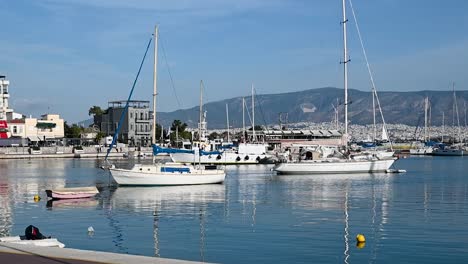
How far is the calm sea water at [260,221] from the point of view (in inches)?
1056

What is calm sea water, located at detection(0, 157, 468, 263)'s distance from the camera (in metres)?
26.8

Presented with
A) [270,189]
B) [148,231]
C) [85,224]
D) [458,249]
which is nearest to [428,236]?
[458,249]

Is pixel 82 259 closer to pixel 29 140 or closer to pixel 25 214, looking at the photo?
pixel 25 214

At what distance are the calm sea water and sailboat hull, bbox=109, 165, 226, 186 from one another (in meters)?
0.98

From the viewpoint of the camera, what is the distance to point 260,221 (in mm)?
36469

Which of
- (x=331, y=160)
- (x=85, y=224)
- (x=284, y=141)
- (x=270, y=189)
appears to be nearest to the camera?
(x=85, y=224)

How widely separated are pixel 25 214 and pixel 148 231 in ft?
35.1

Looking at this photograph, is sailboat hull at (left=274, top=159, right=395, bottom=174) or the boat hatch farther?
sailboat hull at (left=274, top=159, right=395, bottom=174)

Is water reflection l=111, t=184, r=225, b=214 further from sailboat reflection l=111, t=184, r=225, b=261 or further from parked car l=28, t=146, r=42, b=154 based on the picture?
parked car l=28, t=146, r=42, b=154

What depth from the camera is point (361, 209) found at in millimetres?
42469

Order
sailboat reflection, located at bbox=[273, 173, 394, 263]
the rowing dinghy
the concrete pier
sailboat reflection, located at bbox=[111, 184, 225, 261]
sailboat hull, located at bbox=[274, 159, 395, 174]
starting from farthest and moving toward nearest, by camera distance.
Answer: sailboat hull, located at bbox=[274, 159, 395, 174] → sailboat reflection, located at bbox=[111, 184, 225, 261] → sailboat reflection, located at bbox=[273, 173, 394, 263] → the rowing dinghy → the concrete pier

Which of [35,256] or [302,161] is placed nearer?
[35,256]

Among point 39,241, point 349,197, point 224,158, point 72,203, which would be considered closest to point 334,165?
point 349,197

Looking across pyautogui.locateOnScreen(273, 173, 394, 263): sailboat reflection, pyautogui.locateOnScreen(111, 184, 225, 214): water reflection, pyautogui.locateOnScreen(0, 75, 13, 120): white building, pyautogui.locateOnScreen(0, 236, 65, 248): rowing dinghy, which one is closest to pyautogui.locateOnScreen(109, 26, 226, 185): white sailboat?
pyautogui.locateOnScreen(111, 184, 225, 214): water reflection
